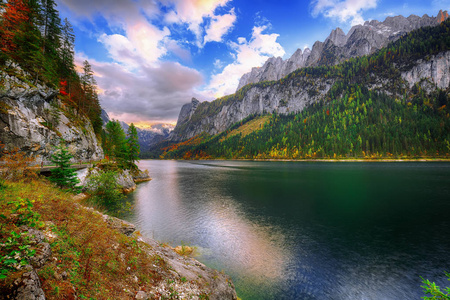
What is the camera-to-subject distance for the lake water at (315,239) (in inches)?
580

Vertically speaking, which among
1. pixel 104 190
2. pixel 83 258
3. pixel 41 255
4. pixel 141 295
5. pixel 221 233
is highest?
pixel 41 255

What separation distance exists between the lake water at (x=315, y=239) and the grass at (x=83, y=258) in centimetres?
886

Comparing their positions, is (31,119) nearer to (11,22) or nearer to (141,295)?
(11,22)

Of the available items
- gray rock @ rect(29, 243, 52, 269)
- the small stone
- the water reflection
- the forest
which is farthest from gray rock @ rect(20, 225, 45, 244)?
the forest

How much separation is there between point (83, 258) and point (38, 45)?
55.0m

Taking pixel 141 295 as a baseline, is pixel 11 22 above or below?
above

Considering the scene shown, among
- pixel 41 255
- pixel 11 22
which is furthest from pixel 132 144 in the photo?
pixel 41 255

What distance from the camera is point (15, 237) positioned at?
5.66 meters

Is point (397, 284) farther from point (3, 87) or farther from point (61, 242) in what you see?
point (3, 87)

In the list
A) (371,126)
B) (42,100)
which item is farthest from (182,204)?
(371,126)

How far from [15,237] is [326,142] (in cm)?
20098

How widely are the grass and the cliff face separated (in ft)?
92.4

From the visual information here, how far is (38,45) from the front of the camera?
3884 cm

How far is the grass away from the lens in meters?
5.75
